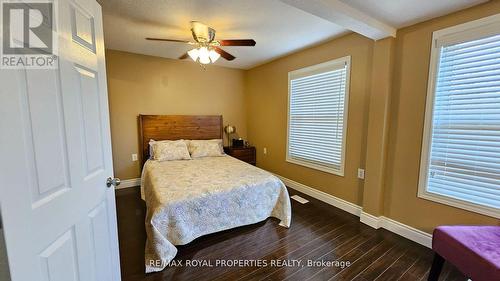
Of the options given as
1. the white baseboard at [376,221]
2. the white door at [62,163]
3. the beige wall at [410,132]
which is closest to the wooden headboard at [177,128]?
the white baseboard at [376,221]

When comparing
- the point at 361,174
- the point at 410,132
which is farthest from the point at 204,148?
the point at 410,132

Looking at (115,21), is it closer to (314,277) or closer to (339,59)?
(339,59)

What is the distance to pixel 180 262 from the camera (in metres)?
1.89

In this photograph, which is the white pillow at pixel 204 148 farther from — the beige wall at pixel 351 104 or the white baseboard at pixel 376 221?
the white baseboard at pixel 376 221

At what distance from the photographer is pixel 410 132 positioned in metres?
2.25

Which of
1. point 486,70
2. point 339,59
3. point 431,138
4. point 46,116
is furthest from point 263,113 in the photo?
point 46,116

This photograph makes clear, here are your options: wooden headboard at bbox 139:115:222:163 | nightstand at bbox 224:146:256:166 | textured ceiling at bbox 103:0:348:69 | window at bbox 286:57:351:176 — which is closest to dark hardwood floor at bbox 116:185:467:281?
window at bbox 286:57:351:176

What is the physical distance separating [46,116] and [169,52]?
3000 mm

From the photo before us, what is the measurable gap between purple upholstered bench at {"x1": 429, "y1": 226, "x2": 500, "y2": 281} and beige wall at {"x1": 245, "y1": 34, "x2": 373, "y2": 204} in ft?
3.99

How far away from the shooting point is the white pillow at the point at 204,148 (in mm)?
3814

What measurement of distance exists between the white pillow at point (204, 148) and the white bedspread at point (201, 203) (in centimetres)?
77

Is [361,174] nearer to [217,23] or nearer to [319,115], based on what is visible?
[319,115]

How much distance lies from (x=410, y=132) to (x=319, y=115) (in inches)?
48.3

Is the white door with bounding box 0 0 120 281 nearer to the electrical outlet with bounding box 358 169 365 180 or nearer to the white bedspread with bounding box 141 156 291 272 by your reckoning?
the white bedspread with bounding box 141 156 291 272
